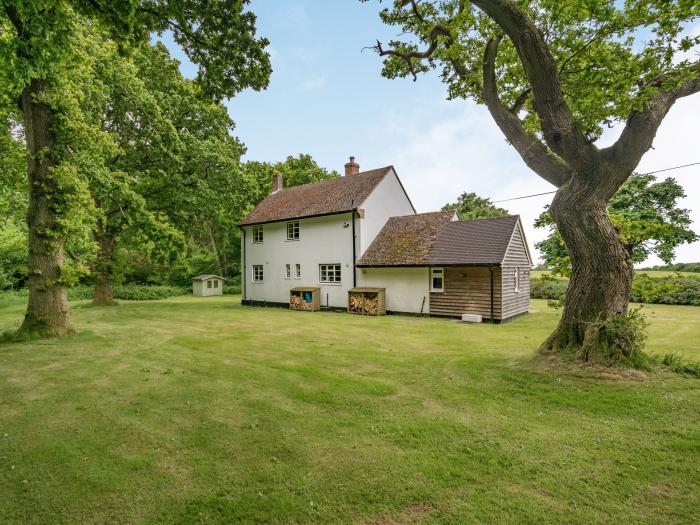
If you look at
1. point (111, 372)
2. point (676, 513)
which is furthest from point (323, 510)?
point (111, 372)

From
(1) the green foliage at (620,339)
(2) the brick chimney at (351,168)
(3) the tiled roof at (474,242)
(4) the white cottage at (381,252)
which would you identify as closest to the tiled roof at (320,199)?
(4) the white cottage at (381,252)

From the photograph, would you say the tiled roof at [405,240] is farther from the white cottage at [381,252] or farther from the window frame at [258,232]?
the window frame at [258,232]

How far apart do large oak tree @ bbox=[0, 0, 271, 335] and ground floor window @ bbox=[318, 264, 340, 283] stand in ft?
40.2

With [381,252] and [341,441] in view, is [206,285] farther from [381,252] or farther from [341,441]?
[341,441]

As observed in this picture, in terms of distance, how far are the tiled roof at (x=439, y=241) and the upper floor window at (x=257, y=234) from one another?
817 cm

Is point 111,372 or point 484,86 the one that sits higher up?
point 484,86

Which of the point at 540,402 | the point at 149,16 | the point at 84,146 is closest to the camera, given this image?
the point at 540,402

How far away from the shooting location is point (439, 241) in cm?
1795

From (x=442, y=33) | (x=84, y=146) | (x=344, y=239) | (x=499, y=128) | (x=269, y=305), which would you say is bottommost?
(x=269, y=305)

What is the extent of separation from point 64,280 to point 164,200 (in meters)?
10.9

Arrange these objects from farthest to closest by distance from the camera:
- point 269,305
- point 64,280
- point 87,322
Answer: point 269,305, point 87,322, point 64,280

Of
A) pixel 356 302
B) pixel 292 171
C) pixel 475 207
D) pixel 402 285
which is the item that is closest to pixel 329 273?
pixel 356 302

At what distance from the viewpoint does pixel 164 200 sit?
20219 mm

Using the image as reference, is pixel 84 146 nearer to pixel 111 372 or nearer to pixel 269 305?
pixel 111 372
